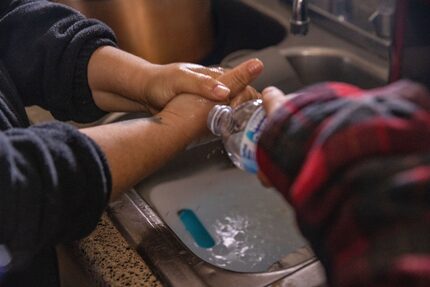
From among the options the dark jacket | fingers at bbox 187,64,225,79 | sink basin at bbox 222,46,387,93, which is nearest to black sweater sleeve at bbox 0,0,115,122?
the dark jacket

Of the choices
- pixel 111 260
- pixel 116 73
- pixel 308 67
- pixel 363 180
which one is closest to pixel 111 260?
pixel 111 260

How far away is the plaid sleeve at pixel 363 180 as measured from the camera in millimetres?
378

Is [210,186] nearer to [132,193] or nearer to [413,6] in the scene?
[132,193]

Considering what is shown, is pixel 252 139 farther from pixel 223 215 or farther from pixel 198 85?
pixel 223 215

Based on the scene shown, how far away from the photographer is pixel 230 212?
0.89 metres

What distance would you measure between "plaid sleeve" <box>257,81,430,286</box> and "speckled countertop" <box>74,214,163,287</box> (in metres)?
0.23

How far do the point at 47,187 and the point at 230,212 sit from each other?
411mm

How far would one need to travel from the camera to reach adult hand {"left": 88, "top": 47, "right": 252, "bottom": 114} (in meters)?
0.72

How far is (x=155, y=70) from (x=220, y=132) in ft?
0.44

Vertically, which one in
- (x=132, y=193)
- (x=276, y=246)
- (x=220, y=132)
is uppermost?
(x=220, y=132)

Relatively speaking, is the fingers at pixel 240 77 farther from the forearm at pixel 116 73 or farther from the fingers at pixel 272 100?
the fingers at pixel 272 100

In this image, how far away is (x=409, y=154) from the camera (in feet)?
1.32

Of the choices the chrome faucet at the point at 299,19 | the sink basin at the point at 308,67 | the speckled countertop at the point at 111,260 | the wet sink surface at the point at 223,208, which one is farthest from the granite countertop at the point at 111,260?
the chrome faucet at the point at 299,19

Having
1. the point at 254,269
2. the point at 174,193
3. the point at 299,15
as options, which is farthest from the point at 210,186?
the point at 299,15
